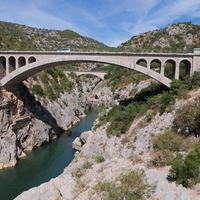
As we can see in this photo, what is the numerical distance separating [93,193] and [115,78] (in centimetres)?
4323

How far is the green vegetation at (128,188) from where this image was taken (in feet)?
32.2

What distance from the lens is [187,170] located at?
33.1 ft

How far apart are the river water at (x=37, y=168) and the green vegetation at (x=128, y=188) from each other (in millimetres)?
10820

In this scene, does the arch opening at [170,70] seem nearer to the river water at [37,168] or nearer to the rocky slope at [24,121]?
the river water at [37,168]

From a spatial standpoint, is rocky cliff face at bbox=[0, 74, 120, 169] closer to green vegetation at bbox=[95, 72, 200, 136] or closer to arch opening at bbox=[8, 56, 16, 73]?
arch opening at bbox=[8, 56, 16, 73]

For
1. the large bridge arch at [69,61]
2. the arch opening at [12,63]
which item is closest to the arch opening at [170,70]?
the large bridge arch at [69,61]

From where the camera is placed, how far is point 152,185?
33.6ft

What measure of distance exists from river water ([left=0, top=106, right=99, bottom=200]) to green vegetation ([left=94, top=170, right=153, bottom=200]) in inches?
426

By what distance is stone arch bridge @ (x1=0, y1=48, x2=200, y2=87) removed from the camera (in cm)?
2016

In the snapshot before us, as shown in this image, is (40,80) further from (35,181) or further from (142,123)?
(142,123)

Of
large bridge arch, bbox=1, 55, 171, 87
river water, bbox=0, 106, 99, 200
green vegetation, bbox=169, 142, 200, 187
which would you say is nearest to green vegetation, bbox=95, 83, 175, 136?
large bridge arch, bbox=1, 55, 171, 87

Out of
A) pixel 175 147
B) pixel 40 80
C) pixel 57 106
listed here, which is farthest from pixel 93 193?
pixel 40 80

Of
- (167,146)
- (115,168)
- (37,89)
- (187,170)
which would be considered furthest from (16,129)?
(187,170)

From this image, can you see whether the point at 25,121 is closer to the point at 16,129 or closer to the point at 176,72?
the point at 16,129
